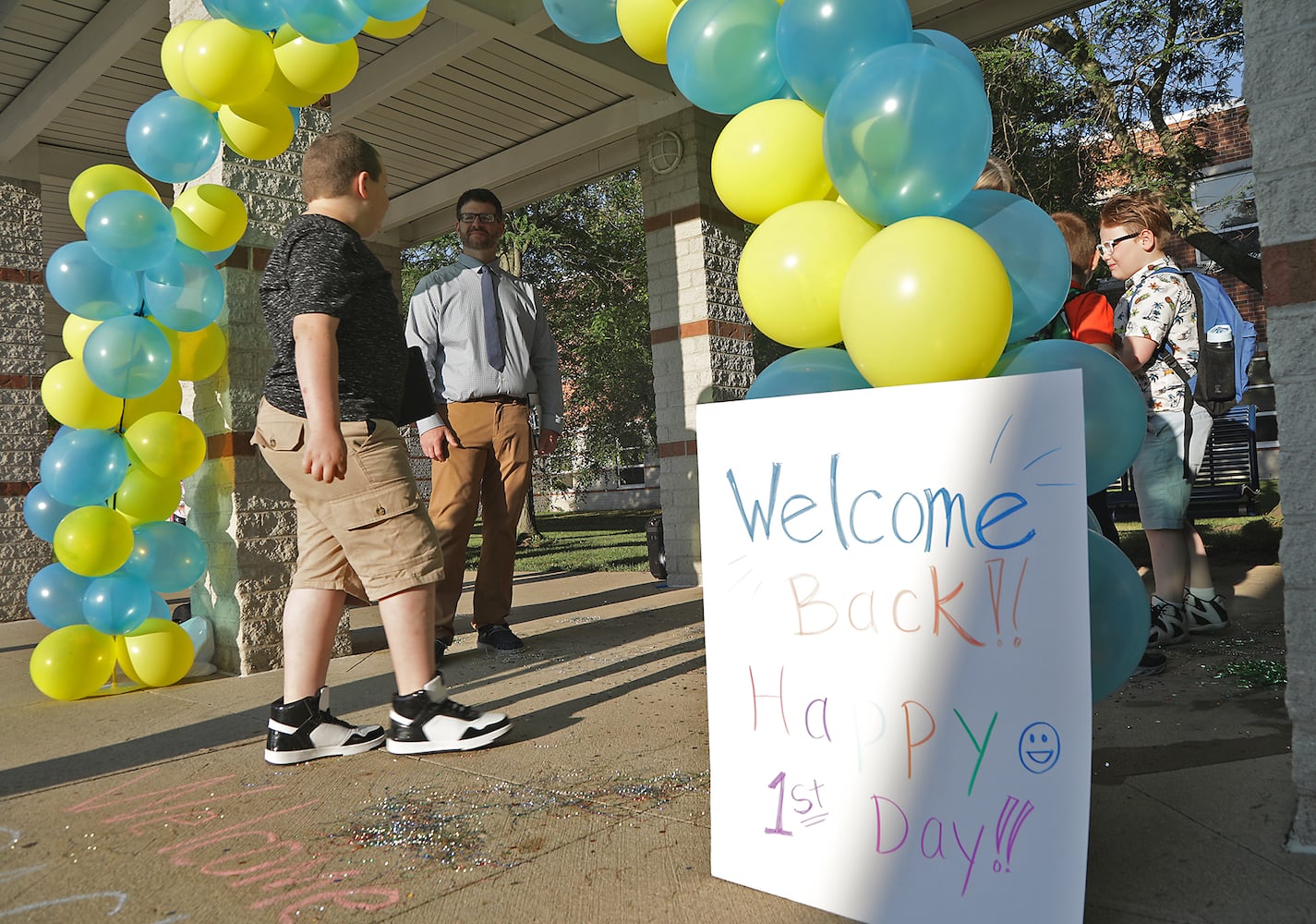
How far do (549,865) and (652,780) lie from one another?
1.99 feet

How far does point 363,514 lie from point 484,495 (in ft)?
6.40

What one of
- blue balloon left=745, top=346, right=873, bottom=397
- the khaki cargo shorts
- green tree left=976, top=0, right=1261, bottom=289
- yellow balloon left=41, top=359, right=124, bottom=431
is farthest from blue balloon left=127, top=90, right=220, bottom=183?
green tree left=976, top=0, right=1261, bottom=289

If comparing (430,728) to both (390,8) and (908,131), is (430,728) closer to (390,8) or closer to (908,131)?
(908,131)

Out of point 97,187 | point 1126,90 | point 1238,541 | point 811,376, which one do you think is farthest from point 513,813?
point 1126,90

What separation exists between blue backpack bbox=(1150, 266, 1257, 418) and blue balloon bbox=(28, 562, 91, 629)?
193 inches

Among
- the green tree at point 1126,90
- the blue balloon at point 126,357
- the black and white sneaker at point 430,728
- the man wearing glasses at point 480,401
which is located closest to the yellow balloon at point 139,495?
the blue balloon at point 126,357

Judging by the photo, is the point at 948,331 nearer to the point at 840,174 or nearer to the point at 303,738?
the point at 840,174

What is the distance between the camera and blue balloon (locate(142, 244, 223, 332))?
4.10 metres

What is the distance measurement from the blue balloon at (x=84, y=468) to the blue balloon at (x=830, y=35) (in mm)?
3354

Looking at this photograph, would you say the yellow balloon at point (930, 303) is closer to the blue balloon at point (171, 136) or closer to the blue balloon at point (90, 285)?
the blue balloon at point (171, 136)

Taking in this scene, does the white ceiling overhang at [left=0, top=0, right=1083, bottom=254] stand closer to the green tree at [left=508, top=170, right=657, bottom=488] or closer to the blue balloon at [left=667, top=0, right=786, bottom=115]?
the green tree at [left=508, top=170, right=657, bottom=488]

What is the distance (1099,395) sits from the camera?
6.34 ft

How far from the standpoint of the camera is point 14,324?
781 centimetres

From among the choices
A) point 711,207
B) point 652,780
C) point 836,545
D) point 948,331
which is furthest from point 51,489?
point 711,207
